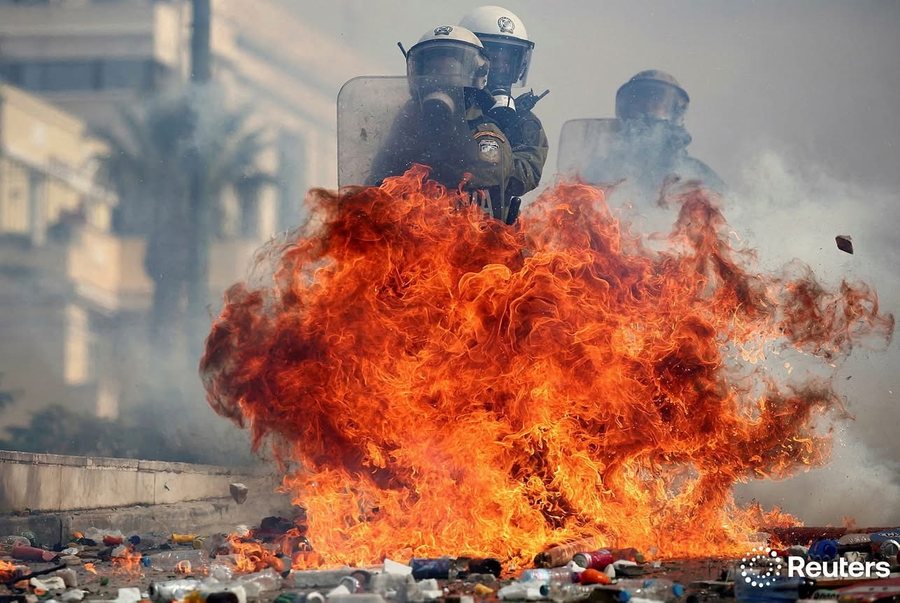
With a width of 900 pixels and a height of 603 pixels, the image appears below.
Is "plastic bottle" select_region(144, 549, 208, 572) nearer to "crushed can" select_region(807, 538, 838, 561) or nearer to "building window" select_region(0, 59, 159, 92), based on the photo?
"crushed can" select_region(807, 538, 838, 561)

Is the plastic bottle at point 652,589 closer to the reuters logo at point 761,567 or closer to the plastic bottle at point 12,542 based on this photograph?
the reuters logo at point 761,567

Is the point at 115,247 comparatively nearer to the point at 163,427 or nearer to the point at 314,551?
the point at 163,427

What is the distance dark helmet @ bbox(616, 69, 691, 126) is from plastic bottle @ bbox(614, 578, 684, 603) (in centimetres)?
872

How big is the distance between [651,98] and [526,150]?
12.9ft

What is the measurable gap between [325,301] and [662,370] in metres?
2.88

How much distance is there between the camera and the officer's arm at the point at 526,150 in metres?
11.9

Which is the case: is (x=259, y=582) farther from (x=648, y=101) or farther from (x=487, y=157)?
(x=648, y=101)

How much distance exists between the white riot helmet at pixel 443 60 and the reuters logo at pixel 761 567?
206 inches

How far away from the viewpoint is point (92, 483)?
39.4ft

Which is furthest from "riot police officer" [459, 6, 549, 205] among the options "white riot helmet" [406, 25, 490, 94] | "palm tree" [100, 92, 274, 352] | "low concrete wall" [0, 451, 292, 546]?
"palm tree" [100, 92, 274, 352]

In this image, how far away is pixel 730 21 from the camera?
1764cm

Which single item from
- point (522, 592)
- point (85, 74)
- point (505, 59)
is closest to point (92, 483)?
point (505, 59)

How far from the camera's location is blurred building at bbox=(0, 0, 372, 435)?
20750 millimetres

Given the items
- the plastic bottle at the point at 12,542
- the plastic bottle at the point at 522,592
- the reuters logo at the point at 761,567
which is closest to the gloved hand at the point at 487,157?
the reuters logo at the point at 761,567
